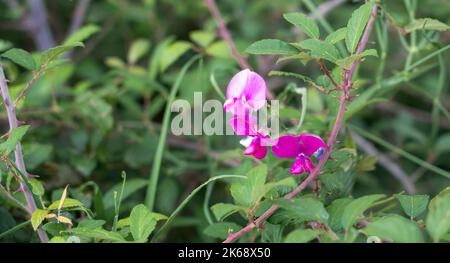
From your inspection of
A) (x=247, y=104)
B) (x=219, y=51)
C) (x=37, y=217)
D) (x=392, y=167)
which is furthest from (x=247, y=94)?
(x=392, y=167)

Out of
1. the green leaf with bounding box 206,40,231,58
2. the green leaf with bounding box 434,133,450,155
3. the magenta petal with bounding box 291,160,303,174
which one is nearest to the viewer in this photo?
the magenta petal with bounding box 291,160,303,174

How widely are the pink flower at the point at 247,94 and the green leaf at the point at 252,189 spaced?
0.30 feet

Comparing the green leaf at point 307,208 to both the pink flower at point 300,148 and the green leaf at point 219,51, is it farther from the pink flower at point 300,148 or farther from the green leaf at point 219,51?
the green leaf at point 219,51

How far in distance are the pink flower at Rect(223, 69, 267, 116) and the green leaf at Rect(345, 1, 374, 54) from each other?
5.4 inches

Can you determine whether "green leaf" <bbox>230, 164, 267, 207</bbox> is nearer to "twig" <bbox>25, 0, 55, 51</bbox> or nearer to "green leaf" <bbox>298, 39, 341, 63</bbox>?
"green leaf" <bbox>298, 39, 341, 63</bbox>

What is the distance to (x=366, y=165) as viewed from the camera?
3.74ft

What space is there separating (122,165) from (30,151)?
0.33 m

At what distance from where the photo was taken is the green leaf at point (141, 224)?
0.85m

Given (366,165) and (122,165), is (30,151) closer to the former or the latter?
(122,165)

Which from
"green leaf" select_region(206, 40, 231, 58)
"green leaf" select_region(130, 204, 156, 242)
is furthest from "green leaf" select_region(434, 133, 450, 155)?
"green leaf" select_region(130, 204, 156, 242)

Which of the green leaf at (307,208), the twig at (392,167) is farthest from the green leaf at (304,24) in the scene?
the twig at (392,167)

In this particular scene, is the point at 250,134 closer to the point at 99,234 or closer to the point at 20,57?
the point at 99,234

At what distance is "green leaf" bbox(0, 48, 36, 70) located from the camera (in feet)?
3.13
